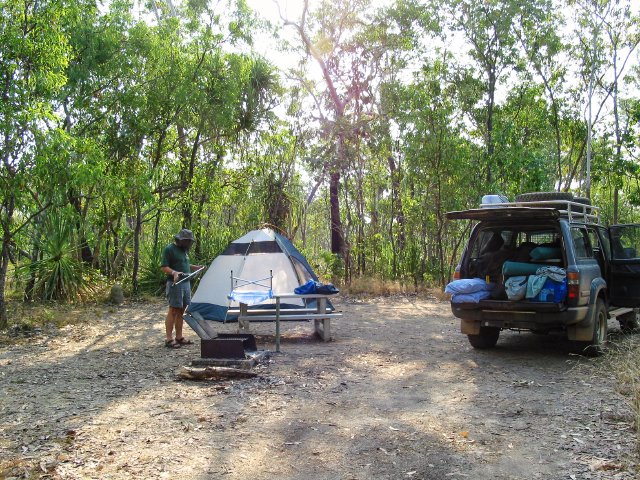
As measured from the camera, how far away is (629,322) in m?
9.02

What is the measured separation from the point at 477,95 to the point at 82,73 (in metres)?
9.88

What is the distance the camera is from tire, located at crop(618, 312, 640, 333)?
8.93 m

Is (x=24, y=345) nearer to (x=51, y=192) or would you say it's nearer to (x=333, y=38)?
(x=51, y=192)

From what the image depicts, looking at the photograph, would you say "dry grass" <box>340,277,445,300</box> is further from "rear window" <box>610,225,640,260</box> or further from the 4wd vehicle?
the 4wd vehicle

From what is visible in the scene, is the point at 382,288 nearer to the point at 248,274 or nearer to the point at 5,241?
the point at 248,274

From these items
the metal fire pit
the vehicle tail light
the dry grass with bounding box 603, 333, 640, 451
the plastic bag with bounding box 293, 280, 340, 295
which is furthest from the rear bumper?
the metal fire pit

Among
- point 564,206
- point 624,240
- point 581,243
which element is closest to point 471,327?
point 581,243

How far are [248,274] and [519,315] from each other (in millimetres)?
4232

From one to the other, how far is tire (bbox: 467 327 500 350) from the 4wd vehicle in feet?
0.04

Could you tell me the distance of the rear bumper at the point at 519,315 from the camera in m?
6.82

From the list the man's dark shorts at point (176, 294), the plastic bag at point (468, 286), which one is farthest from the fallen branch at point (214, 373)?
the plastic bag at point (468, 286)

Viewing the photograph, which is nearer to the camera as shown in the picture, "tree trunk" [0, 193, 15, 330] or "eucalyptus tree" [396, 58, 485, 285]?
"tree trunk" [0, 193, 15, 330]

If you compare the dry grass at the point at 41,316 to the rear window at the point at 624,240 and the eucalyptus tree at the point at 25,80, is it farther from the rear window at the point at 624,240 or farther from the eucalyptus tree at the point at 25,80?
the rear window at the point at 624,240

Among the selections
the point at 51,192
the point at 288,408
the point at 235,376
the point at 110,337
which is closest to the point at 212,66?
the point at 51,192
